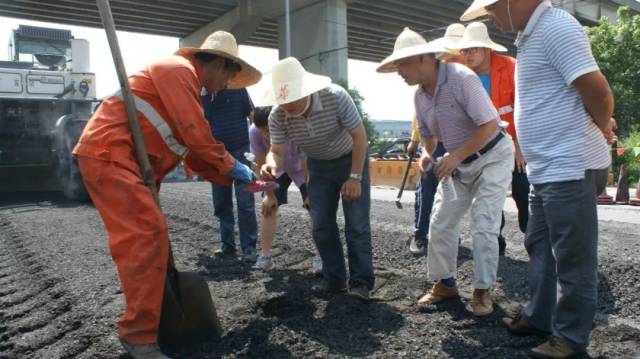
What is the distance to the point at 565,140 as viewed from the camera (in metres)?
2.28

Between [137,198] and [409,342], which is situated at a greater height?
[137,198]

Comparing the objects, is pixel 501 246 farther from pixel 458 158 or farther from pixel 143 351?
pixel 143 351

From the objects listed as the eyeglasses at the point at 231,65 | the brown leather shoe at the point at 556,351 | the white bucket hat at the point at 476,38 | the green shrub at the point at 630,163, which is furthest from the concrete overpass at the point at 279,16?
the brown leather shoe at the point at 556,351

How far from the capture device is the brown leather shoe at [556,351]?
91.8 inches

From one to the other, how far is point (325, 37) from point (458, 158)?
2312 centimetres

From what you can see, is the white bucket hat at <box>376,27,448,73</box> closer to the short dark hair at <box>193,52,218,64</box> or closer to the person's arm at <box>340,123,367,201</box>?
the person's arm at <box>340,123,367,201</box>

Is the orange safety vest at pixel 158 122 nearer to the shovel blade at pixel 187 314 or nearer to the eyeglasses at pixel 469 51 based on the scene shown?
the shovel blade at pixel 187 314

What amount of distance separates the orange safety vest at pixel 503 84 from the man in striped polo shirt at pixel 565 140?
1573mm

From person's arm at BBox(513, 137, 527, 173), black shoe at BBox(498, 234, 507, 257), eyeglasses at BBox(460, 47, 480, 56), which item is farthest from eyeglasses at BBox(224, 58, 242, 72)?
black shoe at BBox(498, 234, 507, 257)

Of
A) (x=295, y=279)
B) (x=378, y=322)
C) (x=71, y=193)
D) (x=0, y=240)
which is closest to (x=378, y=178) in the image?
(x=71, y=193)

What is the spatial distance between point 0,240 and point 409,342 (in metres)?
5.47

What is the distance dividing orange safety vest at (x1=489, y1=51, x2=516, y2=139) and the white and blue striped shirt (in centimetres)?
162

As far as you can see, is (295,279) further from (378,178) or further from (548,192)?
(378,178)

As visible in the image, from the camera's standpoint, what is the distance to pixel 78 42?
33.4 ft
